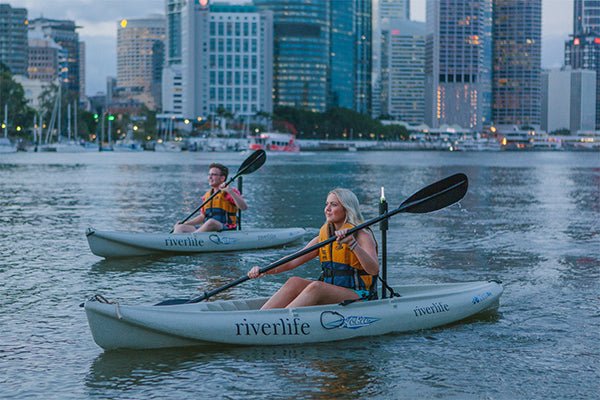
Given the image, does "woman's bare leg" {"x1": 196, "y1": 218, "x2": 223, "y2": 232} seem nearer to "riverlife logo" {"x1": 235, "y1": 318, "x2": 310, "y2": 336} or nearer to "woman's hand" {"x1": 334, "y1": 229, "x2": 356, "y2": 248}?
"riverlife logo" {"x1": 235, "y1": 318, "x2": 310, "y2": 336}

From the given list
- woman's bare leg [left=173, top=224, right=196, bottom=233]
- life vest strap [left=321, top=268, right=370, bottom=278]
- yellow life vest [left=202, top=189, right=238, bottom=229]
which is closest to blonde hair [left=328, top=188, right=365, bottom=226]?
life vest strap [left=321, top=268, right=370, bottom=278]

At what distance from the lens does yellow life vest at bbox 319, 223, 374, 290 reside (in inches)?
441

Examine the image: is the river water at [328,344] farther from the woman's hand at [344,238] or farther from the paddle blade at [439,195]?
the paddle blade at [439,195]

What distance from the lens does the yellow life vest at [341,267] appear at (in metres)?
11.2

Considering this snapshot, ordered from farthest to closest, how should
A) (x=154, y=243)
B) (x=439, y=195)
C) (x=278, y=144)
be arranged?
(x=278, y=144) < (x=154, y=243) < (x=439, y=195)

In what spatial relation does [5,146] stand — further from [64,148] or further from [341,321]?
[341,321]

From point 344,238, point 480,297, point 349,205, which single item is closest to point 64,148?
point 480,297

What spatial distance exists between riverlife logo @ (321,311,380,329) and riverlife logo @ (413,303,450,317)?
80 cm

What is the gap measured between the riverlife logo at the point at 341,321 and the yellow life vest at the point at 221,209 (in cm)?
756

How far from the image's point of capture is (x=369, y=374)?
1056cm

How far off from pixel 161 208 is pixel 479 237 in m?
13.6

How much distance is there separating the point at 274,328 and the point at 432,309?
233 cm

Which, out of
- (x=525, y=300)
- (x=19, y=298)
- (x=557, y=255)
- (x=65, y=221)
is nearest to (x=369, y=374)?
(x=525, y=300)

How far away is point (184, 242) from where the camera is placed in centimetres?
1902
